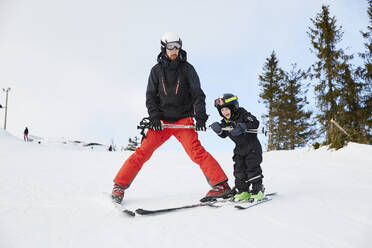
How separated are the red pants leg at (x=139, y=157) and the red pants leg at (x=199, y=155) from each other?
193mm

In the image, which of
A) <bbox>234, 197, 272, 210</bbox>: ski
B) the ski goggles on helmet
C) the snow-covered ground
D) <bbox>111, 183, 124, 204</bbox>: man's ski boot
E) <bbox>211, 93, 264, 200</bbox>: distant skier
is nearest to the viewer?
the snow-covered ground

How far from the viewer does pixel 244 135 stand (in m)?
3.46

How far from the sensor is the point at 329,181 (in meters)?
4.54

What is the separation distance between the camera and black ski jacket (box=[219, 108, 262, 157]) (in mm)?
3422

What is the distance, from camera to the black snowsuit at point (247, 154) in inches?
132

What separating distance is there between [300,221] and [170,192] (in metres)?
2.07

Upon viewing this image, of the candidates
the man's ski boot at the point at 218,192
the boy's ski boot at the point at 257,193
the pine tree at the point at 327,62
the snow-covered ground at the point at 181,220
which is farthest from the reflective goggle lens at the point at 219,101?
the pine tree at the point at 327,62

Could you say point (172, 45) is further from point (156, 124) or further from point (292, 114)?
point (292, 114)

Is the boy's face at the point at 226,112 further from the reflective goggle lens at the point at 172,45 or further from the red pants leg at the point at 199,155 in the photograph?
the reflective goggle lens at the point at 172,45

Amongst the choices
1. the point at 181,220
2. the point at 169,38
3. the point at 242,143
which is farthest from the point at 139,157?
the point at 169,38

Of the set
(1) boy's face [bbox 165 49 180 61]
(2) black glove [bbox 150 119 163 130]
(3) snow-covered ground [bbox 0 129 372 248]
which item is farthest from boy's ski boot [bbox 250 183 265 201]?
(1) boy's face [bbox 165 49 180 61]

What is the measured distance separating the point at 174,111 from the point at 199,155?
674mm

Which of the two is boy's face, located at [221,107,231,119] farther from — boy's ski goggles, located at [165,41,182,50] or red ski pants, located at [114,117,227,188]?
boy's ski goggles, located at [165,41,182,50]

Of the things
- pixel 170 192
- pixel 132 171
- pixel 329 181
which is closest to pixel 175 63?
pixel 132 171
